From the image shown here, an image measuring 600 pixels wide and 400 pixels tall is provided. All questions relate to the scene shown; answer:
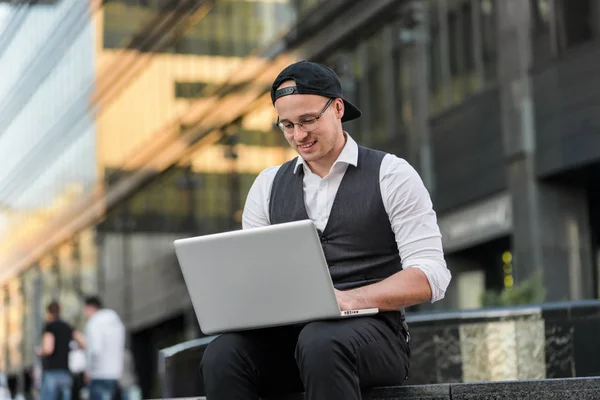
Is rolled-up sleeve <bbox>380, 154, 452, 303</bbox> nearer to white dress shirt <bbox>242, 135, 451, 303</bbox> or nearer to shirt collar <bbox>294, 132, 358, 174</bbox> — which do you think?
white dress shirt <bbox>242, 135, 451, 303</bbox>

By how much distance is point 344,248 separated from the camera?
4.11m

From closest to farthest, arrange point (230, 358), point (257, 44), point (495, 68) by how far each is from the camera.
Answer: point (230, 358) → point (495, 68) → point (257, 44)

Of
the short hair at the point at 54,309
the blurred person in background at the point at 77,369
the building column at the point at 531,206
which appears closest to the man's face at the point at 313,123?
the short hair at the point at 54,309

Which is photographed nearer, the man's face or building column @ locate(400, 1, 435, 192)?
the man's face

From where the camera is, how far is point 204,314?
4000 mm

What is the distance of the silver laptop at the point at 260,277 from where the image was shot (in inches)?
146

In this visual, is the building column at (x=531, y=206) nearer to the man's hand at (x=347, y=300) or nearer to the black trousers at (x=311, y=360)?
the black trousers at (x=311, y=360)

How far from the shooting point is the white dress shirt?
3957 millimetres

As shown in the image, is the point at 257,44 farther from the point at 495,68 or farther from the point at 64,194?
the point at 64,194

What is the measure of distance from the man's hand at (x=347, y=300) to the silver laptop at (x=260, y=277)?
0.09ft

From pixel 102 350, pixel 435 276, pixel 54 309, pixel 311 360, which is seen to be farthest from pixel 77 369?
pixel 311 360

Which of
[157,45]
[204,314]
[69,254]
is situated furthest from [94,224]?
[204,314]

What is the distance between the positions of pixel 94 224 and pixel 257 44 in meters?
17.2

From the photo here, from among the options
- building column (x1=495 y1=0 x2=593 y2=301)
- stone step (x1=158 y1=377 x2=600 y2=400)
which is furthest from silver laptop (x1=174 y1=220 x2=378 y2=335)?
building column (x1=495 y1=0 x2=593 y2=301)
